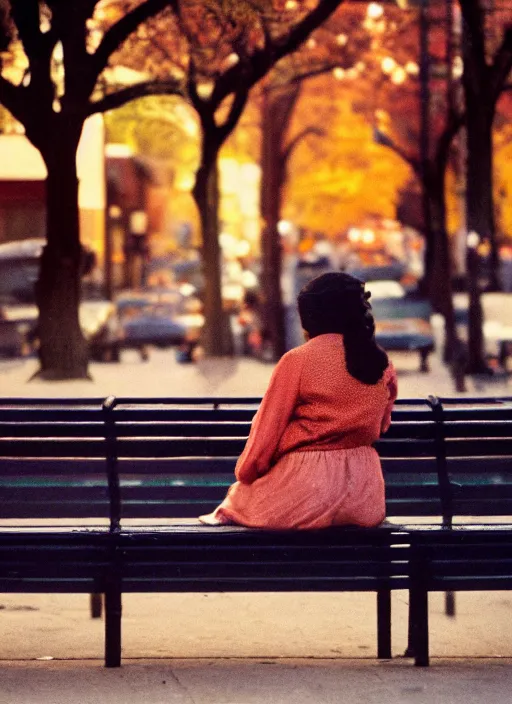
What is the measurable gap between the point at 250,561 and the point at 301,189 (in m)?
65.2

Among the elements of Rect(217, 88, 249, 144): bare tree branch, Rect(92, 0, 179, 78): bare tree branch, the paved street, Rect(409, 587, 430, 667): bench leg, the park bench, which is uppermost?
Rect(92, 0, 179, 78): bare tree branch

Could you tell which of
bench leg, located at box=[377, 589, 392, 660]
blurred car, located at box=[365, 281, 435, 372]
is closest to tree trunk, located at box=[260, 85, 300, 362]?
blurred car, located at box=[365, 281, 435, 372]

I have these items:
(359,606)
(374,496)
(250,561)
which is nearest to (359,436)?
(374,496)

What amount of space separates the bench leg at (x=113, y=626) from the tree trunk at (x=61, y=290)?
1453 cm

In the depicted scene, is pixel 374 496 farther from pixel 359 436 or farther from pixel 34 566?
pixel 34 566

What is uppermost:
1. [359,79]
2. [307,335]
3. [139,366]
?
[359,79]

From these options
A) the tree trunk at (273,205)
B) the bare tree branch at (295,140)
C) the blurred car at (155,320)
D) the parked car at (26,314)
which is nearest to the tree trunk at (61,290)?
the tree trunk at (273,205)

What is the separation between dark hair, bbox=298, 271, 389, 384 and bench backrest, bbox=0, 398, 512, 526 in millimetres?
872

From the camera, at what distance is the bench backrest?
748cm

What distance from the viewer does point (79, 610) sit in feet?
29.7

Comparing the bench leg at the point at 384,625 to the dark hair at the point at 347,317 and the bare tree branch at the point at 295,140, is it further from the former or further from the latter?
the bare tree branch at the point at 295,140

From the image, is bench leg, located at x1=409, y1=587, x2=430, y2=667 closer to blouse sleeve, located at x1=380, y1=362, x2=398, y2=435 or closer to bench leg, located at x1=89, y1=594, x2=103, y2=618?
blouse sleeve, located at x1=380, y1=362, x2=398, y2=435

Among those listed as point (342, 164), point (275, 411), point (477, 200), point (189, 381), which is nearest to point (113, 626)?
point (275, 411)

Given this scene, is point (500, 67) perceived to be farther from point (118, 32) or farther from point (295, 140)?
point (295, 140)
